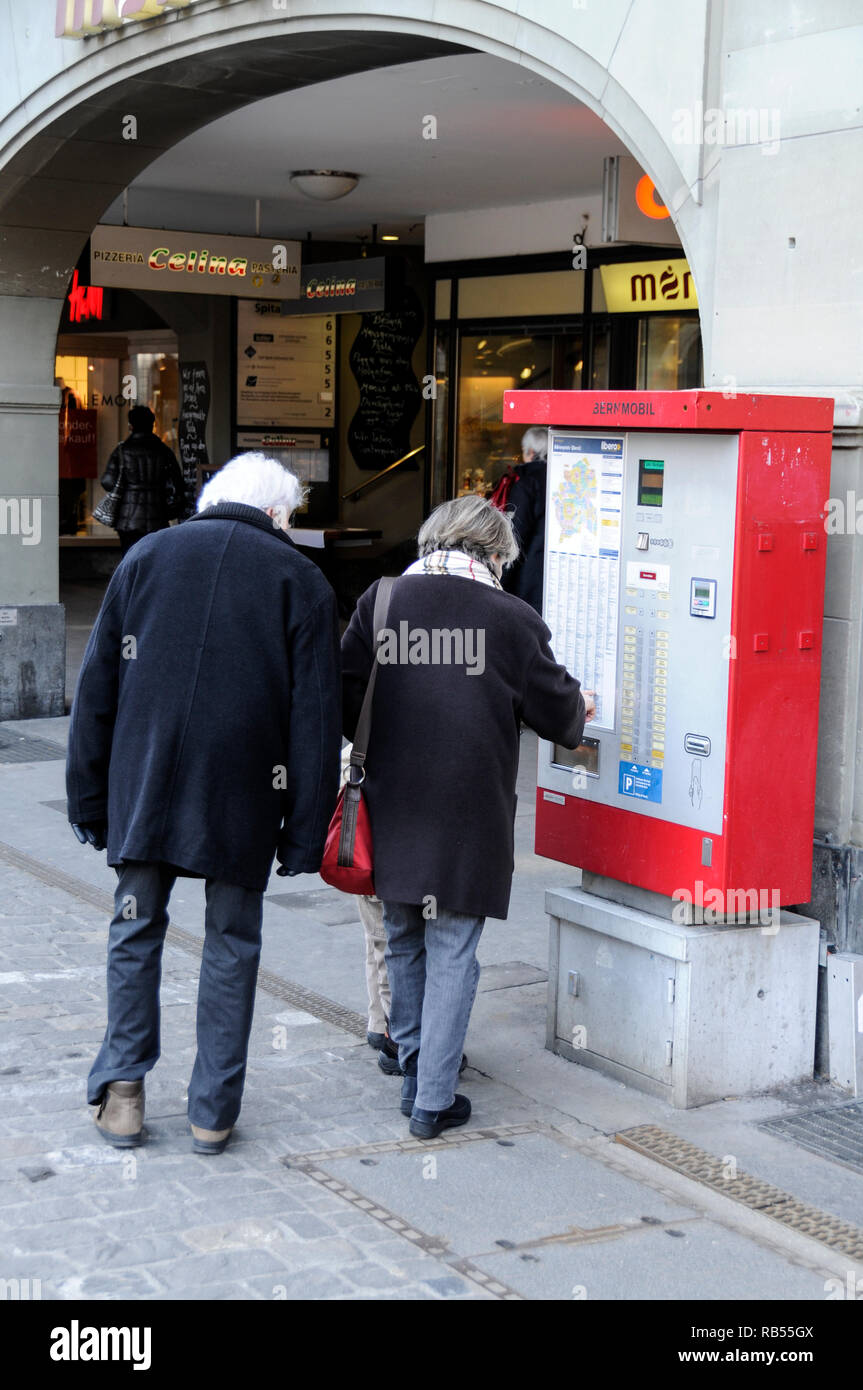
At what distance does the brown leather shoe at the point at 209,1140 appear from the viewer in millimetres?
4078

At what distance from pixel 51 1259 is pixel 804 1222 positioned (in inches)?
67.1

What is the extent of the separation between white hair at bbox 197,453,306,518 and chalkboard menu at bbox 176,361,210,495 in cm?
1361

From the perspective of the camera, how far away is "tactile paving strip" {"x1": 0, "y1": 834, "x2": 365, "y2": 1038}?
5.20 meters

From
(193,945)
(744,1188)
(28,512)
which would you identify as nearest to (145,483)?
(28,512)

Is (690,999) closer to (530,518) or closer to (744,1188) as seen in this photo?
(744,1188)

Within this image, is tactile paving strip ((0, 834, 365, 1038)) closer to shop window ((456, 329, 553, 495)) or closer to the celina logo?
the celina logo

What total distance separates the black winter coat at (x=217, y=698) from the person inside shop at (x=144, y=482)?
9.33 metres

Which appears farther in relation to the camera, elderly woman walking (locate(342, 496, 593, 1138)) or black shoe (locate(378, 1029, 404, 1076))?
black shoe (locate(378, 1029, 404, 1076))

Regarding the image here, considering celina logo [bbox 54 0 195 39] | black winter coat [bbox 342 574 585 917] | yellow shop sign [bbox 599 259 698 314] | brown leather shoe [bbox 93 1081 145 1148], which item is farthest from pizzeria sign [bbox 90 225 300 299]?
brown leather shoe [bbox 93 1081 145 1148]

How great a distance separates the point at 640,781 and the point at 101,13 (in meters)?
5.43

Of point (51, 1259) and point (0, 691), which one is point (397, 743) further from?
point (0, 691)

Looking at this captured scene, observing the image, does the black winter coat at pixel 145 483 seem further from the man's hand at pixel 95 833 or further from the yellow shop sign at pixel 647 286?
the man's hand at pixel 95 833

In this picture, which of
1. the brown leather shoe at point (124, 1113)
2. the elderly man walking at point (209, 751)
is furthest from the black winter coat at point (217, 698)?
the brown leather shoe at point (124, 1113)

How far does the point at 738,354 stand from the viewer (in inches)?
196
